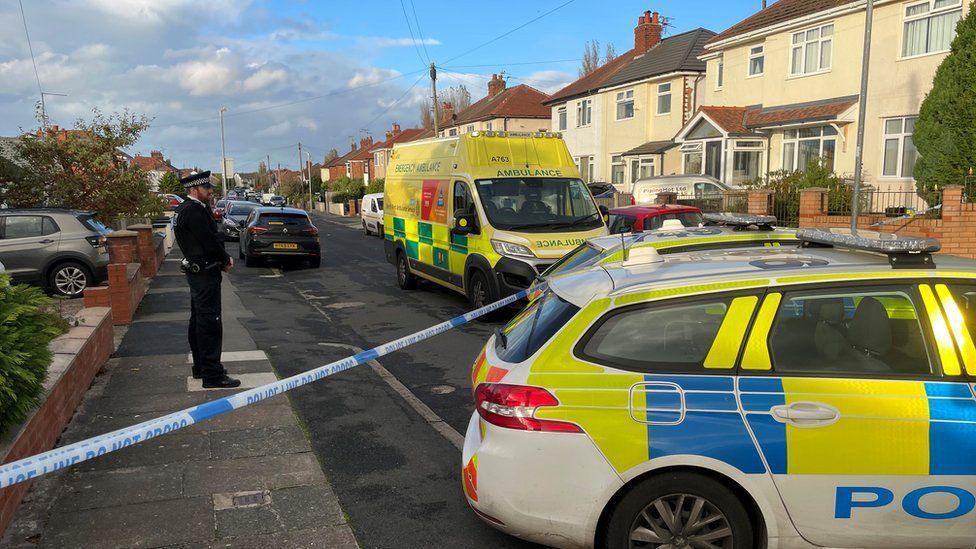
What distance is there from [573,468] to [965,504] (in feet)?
5.55

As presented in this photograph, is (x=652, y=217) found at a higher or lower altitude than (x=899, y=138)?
lower

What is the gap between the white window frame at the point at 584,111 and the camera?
3631cm

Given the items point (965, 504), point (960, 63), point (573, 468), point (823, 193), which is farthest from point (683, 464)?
point (960, 63)

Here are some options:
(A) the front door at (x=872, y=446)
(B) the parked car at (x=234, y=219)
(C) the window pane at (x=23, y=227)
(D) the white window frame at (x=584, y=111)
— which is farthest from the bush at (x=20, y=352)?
(D) the white window frame at (x=584, y=111)

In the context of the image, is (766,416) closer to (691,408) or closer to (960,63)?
(691,408)

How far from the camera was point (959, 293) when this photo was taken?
317cm

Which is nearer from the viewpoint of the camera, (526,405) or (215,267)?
(526,405)

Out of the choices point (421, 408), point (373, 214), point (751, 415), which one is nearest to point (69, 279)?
point (421, 408)

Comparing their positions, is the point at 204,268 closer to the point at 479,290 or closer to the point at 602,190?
the point at 479,290

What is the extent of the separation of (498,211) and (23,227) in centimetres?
800

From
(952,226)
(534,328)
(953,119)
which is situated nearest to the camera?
(534,328)

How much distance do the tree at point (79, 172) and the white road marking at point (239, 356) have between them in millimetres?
11021

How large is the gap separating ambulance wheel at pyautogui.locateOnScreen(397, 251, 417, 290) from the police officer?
22.2 feet

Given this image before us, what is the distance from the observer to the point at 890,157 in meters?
19.8
